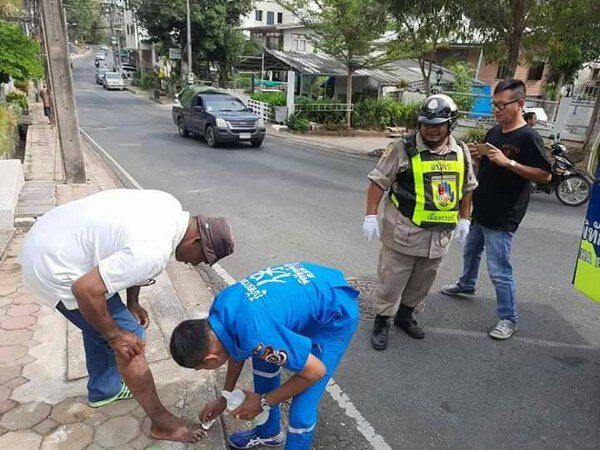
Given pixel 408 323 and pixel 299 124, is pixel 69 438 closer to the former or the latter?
pixel 408 323

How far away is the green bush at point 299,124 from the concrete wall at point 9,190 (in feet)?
41.0

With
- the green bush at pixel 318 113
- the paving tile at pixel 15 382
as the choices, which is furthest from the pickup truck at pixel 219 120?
the paving tile at pixel 15 382

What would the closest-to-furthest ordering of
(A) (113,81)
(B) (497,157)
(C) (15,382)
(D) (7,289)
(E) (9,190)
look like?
(C) (15,382) → (B) (497,157) → (D) (7,289) → (E) (9,190) → (A) (113,81)

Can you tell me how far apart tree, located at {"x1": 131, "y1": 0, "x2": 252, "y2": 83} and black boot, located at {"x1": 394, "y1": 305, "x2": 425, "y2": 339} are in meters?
28.7

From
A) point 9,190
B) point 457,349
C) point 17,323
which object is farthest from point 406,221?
point 9,190

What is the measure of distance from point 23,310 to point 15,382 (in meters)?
0.98

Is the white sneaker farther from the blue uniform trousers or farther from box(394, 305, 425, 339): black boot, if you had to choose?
the blue uniform trousers

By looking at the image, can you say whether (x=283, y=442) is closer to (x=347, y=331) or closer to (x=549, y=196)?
(x=347, y=331)

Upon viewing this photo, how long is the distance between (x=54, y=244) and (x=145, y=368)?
718 mm

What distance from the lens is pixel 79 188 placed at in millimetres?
7469

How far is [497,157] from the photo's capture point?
3254 mm

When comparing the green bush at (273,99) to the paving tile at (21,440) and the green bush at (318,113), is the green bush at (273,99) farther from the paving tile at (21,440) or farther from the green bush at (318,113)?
the paving tile at (21,440)

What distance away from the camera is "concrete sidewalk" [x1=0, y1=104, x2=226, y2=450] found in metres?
2.38

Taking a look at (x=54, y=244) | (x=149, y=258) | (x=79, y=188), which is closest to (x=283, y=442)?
(x=149, y=258)
